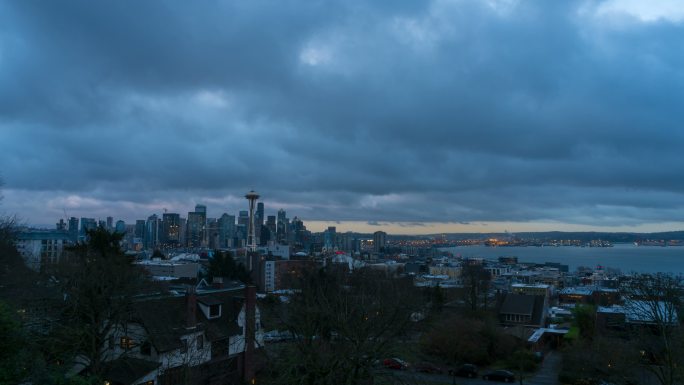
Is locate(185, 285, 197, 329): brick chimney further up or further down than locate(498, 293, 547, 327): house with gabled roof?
further up

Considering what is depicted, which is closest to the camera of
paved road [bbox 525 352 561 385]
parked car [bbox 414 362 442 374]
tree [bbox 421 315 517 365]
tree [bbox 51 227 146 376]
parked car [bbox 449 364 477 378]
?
tree [bbox 51 227 146 376]

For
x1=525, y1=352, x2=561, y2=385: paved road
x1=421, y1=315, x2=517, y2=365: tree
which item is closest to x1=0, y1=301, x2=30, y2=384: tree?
x1=421, y1=315, x2=517, y2=365: tree

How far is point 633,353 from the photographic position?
23969 mm

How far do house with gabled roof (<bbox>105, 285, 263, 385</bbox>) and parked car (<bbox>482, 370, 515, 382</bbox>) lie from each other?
1325 centimetres

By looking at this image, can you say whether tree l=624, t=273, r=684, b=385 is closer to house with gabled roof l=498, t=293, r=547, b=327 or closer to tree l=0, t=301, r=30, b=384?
tree l=0, t=301, r=30, b=384

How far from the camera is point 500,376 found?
28.7m

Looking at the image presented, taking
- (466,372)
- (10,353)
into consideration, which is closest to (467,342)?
(466,372)

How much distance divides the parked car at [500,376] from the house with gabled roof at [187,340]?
522 inches

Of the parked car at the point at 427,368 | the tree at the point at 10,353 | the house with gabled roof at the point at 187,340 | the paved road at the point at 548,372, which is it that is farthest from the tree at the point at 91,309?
the paved road at the point at 548,372

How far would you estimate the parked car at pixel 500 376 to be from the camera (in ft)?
93.2

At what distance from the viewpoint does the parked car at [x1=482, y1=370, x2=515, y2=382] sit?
28395mm

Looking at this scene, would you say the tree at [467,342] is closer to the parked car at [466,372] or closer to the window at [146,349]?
the parked car at [466,372]

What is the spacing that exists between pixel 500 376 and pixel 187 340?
1766 cm

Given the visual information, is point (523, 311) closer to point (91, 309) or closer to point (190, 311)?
point (190, 311)
